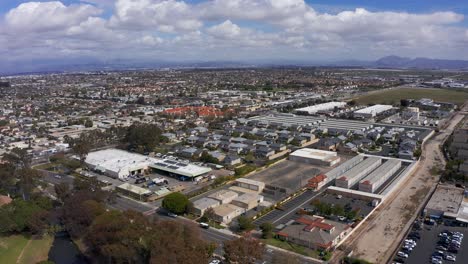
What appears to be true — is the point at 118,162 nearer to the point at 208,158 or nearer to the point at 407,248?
the point at 208,158

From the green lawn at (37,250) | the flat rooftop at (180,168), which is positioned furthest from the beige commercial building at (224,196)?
the green lawn at (37,250)

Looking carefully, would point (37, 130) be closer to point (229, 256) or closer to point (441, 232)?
point (229, 256)

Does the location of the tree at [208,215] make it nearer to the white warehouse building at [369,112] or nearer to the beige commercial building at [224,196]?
the beige commercial building at [224,196]

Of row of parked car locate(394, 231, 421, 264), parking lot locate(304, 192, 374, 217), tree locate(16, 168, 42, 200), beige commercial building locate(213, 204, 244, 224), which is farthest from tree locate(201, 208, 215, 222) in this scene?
tree locate(16, 168, 42, 200)

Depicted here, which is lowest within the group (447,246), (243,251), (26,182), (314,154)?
(447,246)

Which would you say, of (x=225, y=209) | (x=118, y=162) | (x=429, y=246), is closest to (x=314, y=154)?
(x=225, y=209)

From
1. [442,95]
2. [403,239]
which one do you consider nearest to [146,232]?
[403,239]
